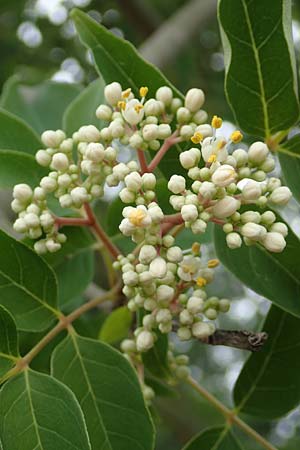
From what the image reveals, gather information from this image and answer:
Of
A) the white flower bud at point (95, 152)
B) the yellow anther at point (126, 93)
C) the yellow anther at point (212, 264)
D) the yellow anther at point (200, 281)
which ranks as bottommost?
the yellow anther at point (212, 264)

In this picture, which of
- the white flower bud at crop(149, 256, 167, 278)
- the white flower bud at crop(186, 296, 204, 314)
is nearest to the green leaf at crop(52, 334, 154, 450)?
the white flower bud at crop(186, 296, 204, 314)

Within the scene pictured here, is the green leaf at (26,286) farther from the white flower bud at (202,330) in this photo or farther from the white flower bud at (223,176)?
the white flower bud at (223,176)

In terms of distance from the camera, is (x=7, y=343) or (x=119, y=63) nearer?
(x=7, y=343)

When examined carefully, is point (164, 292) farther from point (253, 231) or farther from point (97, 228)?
point (97, 228)

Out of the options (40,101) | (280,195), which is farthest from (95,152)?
(40,101)

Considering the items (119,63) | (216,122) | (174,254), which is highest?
(119,63)

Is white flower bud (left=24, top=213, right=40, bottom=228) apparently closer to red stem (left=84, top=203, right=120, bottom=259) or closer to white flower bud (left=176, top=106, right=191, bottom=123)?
red stem (left=84, top=203, right=120, bottom=259)

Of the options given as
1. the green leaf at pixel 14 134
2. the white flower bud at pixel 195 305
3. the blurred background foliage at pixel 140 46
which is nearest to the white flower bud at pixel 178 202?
the white flower bud at pixel 195 305

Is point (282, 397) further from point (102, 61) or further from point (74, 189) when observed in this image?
point (102, 61)
